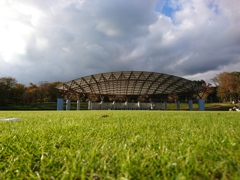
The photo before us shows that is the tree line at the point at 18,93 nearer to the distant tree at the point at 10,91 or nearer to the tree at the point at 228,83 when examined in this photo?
the distant tree at the point at 10,91

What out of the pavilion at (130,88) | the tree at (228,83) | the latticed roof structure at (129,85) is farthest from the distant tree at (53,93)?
the tree at (228,83)

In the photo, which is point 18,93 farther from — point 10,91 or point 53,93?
point 53,93

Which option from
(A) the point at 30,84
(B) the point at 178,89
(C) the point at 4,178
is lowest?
(C) the point at 4,178

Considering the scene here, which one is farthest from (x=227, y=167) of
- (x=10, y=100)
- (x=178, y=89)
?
(x=10, y=100)

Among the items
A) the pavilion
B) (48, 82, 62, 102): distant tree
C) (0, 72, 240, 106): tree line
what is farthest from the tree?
(48, 82, 62, 102): distant tree

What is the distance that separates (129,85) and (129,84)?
2.47 feet

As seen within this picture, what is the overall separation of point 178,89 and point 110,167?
43.9 m

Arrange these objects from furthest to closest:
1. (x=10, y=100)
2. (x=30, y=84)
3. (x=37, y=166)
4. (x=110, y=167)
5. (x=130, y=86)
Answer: (x=30, y=84)
(x=10, y=100)
(x=130, y=86)
(x=37, y=166)
(x=110, y=167)

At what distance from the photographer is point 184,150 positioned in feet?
4.32

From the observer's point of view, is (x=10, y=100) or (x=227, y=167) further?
(x=10, y=100)

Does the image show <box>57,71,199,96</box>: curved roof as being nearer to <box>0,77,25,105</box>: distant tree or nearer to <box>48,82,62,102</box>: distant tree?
<box>0,77,25,105</box>: distant tree

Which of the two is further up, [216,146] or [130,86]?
[130,86]

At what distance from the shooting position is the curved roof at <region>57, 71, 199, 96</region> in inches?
1345

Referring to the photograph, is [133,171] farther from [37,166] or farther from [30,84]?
[30,84]
